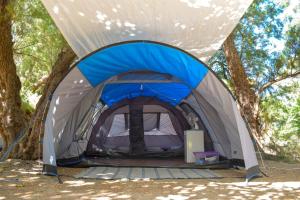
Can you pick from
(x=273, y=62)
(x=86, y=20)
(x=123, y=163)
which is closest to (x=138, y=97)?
(x=123, y=163)

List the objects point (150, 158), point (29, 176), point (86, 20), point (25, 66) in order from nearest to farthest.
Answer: point (29, 176)
point (86, 20)
point (150, 158)
point (25, 66)

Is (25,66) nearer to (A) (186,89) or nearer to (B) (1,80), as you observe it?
(B) (1,80)

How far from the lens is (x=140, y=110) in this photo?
267 inches

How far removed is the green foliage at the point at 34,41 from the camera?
590 cm

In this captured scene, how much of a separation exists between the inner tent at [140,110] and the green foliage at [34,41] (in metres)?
1.27

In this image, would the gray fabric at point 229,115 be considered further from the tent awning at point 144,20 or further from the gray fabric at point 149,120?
the tent awning at point 144,20

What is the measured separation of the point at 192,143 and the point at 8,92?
9.95ft

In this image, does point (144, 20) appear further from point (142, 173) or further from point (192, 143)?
point (192, 143)

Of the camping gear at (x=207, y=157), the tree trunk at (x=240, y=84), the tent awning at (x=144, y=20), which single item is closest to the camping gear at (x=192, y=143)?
the camping gear at (x=207, y=157)

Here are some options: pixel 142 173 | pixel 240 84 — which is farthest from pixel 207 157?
pixel 240 84

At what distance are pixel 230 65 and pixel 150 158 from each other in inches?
90.7

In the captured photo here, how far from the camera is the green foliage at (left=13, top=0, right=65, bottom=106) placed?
19.4ft

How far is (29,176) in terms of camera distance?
4.62 metres

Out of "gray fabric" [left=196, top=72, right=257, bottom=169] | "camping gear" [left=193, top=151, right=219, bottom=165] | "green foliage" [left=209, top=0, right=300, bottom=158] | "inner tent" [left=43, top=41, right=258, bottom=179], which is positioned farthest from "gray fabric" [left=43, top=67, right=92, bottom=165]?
"green foliage" [left=209, top=0, right=300, bottom=158]
